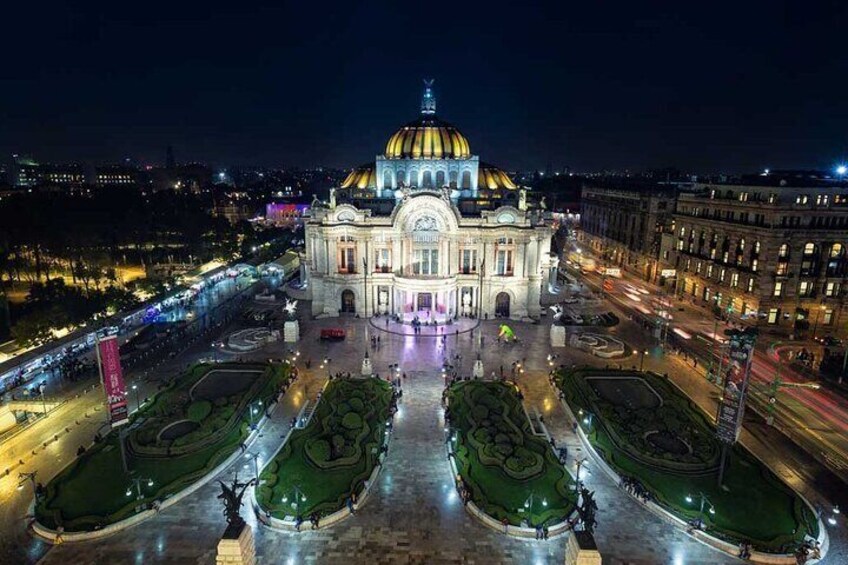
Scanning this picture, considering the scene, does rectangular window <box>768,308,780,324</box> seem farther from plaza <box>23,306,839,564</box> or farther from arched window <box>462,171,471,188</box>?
arched window <box>462,171,471,188</box>

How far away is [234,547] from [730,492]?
26477 mm

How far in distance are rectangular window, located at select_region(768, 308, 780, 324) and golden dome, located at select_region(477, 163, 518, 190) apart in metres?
37.0

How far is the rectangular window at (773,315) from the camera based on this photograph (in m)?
60.5

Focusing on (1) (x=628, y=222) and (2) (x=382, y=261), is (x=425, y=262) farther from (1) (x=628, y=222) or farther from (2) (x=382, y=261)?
(1) (x=628, y=222)

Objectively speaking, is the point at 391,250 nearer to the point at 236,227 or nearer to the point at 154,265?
the point at 154,265

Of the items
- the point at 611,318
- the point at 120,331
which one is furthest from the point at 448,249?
the point at 120,331

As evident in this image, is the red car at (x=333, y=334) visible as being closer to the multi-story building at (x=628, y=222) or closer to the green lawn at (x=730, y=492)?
the green lawn at (x=730, y=492)

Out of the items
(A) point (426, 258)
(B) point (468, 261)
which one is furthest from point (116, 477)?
(B) point (468, 261)

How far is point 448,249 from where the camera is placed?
62688 mm

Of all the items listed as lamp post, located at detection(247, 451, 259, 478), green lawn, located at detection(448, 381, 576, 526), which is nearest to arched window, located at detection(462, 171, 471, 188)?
green lawn, located at detection(448, 381, 576, 526)

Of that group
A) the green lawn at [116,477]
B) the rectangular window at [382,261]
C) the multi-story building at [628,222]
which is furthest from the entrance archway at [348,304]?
the multi-story building at [628,222]

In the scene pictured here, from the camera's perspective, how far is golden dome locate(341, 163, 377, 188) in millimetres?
76750

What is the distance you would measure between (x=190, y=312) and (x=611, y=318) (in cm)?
5350

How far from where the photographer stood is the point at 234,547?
22.5 meters
